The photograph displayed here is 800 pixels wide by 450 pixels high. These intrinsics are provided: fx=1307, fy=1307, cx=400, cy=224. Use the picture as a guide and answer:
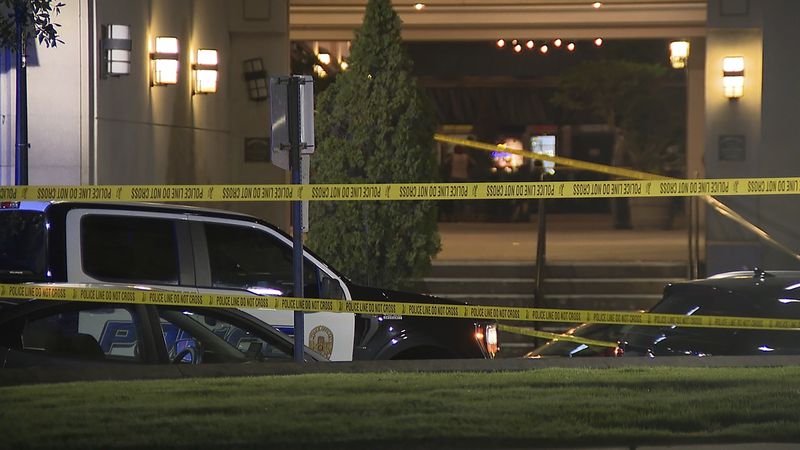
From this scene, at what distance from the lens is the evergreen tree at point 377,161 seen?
43.8ft

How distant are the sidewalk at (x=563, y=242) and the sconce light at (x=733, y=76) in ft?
7.66

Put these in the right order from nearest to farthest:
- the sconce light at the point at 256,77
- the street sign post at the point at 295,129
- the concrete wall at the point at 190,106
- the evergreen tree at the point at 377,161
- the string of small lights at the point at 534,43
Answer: the street sign post at the point at 295,129 → the evergreen tree at the point at 377,161 → the concrete wall at the point at 190,106 → the sconce light at the point at 256,77 → the string of small lights at the point at 534,43

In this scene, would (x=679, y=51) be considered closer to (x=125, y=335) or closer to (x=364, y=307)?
(x=364, y=307)

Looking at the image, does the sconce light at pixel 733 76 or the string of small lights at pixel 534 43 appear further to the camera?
the string of small lights at pixel 534 43

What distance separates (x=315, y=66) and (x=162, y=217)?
599 inches

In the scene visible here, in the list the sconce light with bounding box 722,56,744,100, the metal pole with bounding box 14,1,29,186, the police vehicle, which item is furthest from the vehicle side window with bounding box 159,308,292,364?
the sconce light with bounding box 722,56,744,100

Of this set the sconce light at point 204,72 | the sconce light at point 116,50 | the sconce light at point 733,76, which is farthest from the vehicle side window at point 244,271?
the sconce light at point 733,76

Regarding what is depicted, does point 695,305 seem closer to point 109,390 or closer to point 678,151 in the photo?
point 109,390

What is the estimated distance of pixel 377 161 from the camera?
1338 centimetres

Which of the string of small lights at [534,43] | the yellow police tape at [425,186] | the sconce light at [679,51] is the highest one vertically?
the string of small lights at [534,43]

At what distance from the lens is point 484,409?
6.58 metres

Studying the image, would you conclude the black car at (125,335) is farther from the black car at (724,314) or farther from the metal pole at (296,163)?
the black car at (724,314)

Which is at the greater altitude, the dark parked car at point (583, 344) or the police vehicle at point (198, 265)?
the police vehicle at point (198, 265)

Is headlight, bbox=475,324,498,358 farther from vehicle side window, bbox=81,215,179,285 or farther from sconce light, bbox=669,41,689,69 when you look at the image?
sconce light, bbox=669,41,689,69
